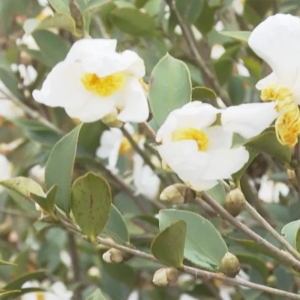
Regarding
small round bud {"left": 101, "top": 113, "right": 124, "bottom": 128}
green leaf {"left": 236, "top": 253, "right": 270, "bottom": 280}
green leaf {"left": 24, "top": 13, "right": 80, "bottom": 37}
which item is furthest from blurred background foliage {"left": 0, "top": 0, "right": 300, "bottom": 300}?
small round bud {"left": 101, "top": 113, "right": 124, "bottom": 128}

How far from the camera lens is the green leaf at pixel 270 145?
38 cm

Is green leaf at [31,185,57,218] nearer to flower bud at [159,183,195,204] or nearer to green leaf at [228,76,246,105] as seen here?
flower bud at [159,183,195,204]

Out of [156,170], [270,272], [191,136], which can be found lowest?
[270,272]

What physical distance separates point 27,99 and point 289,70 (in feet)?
2.00

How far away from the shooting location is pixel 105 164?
82 centimetres

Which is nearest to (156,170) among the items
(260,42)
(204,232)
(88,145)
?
(88,145)

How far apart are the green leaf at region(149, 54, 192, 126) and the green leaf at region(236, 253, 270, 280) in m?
0.22

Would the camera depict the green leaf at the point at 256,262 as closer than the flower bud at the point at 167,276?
A: No

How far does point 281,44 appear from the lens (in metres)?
0.36

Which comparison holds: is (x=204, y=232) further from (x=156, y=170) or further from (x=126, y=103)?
(x=156, y=170)

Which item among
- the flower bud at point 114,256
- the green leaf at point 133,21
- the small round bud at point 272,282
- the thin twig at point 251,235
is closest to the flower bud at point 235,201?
the thin twig at point 251,235

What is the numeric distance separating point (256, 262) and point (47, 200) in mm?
274

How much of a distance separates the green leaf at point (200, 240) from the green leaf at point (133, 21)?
0.35 m

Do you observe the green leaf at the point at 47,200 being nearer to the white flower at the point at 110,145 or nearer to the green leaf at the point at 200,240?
the green leaf at the point at 200,240
